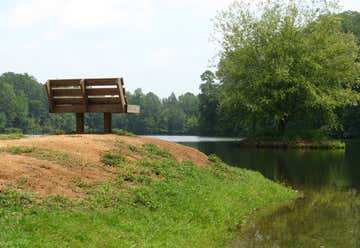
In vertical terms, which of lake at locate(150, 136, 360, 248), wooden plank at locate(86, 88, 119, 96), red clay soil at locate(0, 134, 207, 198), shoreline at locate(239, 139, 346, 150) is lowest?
lake at locate(150, 136, 360, 248)

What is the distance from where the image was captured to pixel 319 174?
23781 mm

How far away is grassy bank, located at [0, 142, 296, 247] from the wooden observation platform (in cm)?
249

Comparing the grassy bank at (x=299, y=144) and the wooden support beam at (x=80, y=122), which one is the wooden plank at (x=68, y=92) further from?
the grassy bank at (x=299, y=144)

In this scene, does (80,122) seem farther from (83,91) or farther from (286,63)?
(286,63)

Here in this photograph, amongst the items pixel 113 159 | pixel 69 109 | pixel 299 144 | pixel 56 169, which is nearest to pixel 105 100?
pixel 69 109

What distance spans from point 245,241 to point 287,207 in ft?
15.9

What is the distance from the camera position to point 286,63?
4656 cm

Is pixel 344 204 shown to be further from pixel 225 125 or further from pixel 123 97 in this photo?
pixel 225 125

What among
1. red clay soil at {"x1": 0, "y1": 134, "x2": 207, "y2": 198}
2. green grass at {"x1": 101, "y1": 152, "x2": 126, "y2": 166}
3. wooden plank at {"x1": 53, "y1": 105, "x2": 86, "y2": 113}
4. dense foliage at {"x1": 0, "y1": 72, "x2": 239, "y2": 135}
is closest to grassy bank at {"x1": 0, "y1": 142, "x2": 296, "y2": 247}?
green grass at {"x1": 101, "y1": 152, "x2": 126, "y2": 166}

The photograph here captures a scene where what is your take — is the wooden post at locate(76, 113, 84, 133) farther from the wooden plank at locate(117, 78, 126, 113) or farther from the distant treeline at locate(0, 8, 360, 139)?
the distant treeline at locate(0, 8, 360, 139)

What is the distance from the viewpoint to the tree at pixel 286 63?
4694 centimetres

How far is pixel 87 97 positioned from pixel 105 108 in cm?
95

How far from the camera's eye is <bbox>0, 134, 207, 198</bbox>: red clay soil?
10.2 m

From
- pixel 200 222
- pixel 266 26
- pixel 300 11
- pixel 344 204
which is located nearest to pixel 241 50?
pixel 266 26
